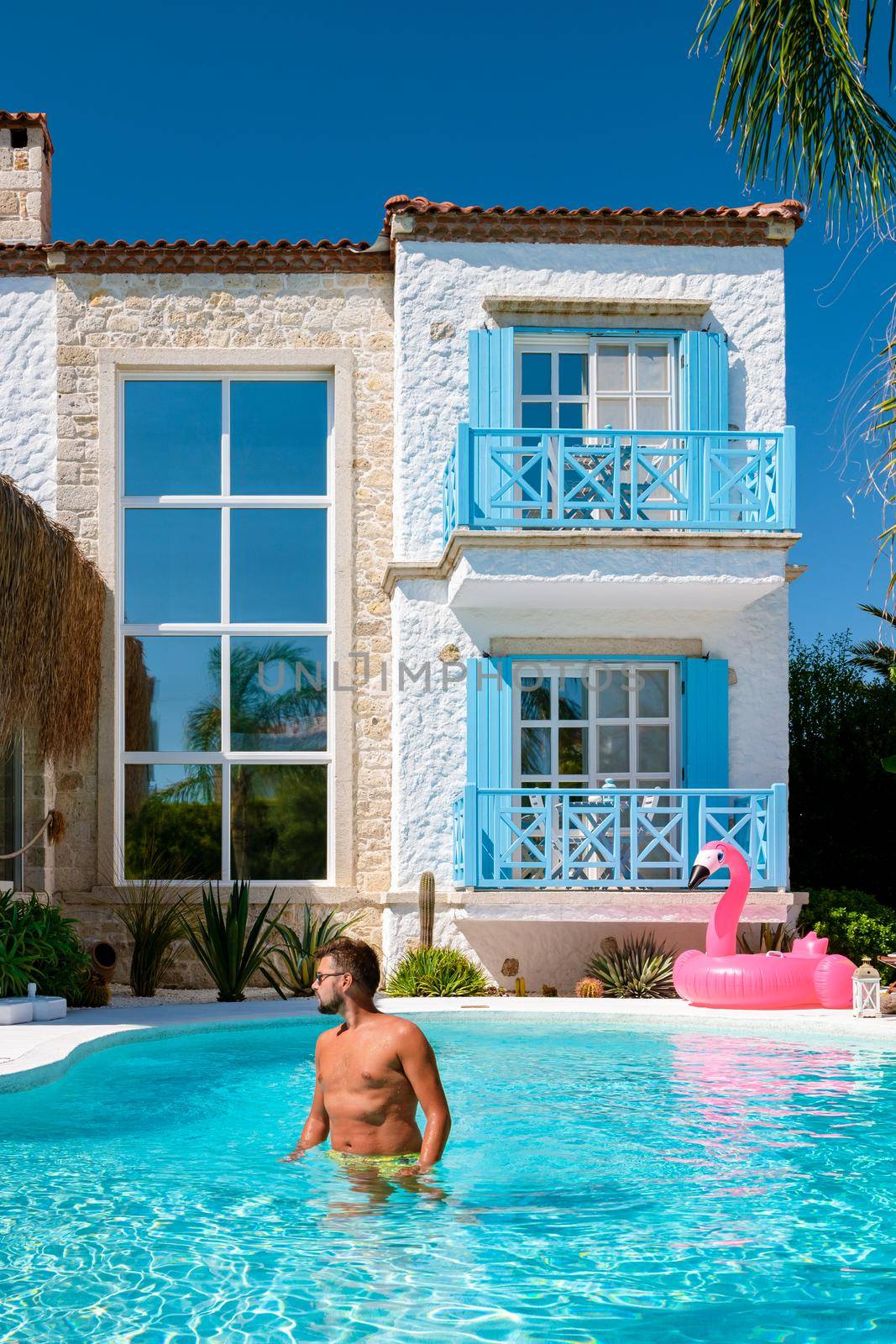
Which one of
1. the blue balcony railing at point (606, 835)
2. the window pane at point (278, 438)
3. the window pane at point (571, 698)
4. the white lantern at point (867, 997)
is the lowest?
the white lantern at point (867, 997)

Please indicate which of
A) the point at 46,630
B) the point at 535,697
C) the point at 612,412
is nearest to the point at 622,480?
the point at 612,412

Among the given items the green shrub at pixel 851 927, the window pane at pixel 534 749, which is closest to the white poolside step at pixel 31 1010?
the window pane at pixel 534 749

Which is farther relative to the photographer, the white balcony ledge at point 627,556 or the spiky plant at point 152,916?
the spiky plant at point 152,916

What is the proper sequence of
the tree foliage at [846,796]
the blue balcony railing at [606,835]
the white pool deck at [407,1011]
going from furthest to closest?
the tree foliage at [846,796] → the blue balcony railing at [606,835] → the white pool deck at [407,1011]

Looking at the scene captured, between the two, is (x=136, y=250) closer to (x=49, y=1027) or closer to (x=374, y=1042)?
(x=49, y=1027)

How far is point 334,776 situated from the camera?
1420 cm

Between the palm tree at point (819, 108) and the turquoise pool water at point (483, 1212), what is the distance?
276cm

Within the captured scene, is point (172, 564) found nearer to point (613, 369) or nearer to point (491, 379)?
point (491, 379)

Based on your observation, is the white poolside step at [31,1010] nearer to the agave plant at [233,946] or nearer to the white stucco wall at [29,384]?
the agave plant at [233,946]

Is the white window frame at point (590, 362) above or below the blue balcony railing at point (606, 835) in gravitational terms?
above

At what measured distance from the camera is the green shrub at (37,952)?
1132cm

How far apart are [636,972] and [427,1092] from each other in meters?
7.55

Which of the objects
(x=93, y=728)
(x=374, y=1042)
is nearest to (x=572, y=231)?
(x=93, y=728)

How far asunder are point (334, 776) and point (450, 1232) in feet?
29.1
